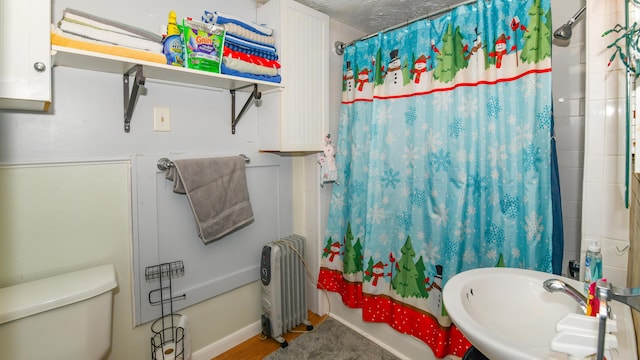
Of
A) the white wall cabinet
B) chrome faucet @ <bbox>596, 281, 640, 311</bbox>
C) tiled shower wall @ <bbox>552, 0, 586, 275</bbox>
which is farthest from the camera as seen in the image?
the white wall cabinet

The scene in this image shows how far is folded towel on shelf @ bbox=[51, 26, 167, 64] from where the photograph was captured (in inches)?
41.7

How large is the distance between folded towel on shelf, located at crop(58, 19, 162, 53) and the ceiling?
85 centimetres

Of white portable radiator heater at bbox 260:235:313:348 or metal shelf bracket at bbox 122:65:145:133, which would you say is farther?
white portable radiator heater at bbox 260:235:313:348

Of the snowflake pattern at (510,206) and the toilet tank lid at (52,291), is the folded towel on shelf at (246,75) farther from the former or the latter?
the snowflake pattern at (510,206)

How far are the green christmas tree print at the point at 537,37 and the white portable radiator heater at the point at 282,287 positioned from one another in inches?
65.1

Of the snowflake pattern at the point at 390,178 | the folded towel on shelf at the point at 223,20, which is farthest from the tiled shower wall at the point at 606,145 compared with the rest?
the folded towel on shelf at the point at 223,20

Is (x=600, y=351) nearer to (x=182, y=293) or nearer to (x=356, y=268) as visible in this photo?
(x=356, y=268)

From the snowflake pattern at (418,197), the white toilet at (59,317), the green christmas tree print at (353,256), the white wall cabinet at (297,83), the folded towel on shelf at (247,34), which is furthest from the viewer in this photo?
the green christmas tree print at (353,256)

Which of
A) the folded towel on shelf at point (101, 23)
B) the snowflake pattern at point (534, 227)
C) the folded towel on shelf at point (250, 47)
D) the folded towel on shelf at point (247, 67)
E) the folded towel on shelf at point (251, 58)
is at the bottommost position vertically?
the snowflake pattern at point (534, 227)

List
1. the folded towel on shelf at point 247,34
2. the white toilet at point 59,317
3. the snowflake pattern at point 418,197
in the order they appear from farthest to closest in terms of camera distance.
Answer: the snowflake pattern at point 418,197 → the folded towel on shelf at point 247,34 → the white toilet at point 59,317

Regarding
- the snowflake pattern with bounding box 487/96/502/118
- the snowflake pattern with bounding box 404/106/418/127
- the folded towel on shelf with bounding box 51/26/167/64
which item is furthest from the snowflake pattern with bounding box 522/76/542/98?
the folded towel on shelf with bounding box 51/26/167/64

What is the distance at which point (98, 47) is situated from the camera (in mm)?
1153

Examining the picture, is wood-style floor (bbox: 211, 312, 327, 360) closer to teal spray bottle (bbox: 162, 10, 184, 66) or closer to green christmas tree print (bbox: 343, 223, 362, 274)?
green christmas tree print (bbox: 343, 223, 362, 274)

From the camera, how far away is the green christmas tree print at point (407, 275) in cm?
171
